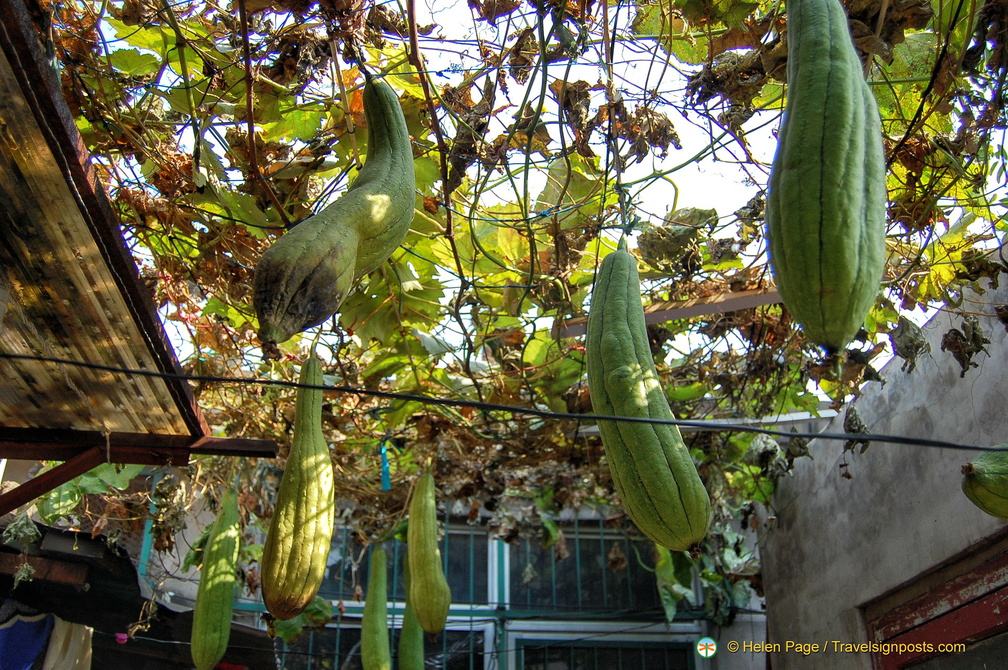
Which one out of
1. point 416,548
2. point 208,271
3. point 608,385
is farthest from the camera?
point 416,548

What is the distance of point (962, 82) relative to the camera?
2650mm

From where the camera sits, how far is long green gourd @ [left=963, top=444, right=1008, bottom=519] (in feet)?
7.28

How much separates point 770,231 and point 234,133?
217 centimetres

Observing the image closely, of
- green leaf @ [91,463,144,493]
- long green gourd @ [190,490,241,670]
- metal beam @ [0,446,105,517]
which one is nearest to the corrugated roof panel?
metal beam @ [0,446,105,517]

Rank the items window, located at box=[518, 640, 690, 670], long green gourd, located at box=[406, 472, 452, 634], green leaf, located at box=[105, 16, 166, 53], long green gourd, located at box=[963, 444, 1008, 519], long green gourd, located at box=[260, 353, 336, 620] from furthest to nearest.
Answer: window, located at box=[518, 640, 690, 670] < long green gourd, located at box=[406, 472, 452, 634] < green leaf, located at box=[105, 16, 166, 53] < long green gourd, located at box=[963, 444, 1008, 519] < long green gourd, located at box=[260, 353, 336, 620]

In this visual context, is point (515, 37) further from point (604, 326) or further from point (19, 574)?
point (19, 574)

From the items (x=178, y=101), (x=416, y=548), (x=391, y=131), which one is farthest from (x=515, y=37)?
(x=416, y=548)

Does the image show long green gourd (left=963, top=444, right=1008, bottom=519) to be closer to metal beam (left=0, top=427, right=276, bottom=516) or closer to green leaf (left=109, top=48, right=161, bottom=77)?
metal beam (left=0, top=427, right=276, bottom=516)

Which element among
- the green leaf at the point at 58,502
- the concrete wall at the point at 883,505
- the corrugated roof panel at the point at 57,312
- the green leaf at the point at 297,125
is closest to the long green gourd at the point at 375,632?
the green leaf at the point at 58,502

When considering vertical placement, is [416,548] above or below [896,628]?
above

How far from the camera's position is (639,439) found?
171 cm

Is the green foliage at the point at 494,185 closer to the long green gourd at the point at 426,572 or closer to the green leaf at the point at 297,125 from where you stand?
the green leaf at the point at 297,125

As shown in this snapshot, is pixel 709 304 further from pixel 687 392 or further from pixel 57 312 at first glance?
pixel 57 312

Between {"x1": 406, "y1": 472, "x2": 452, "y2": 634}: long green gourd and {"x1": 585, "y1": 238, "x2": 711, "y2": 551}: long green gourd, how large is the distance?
1736mm
